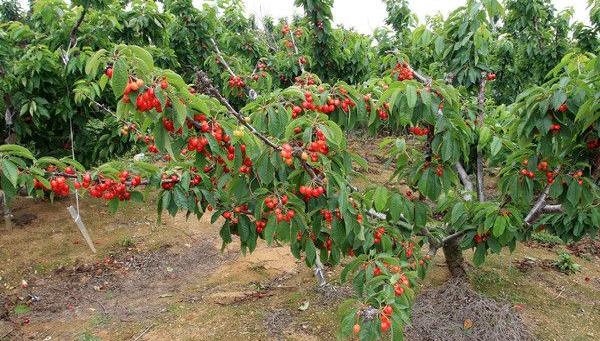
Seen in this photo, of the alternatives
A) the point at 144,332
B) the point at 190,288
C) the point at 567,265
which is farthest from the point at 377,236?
the point at 567,265

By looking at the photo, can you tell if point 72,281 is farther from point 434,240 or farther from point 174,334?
point 434,240

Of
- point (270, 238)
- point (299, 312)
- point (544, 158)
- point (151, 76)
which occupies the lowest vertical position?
point (299, 312)

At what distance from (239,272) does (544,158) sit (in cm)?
374

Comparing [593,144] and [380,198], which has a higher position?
[593,144]

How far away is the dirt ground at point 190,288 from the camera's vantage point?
4363 mm

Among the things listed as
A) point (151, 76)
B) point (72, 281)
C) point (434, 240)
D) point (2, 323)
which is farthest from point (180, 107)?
point (72, 281)

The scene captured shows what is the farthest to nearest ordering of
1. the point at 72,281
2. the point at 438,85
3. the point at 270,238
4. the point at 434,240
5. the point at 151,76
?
the point at 72,281
the point at 434,240
the point at 438,85
the point at 270,238
the point at 151,76

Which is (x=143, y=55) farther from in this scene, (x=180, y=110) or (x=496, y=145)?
(x=496, y=145)

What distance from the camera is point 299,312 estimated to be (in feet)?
15.0

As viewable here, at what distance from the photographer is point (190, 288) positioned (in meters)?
5.29

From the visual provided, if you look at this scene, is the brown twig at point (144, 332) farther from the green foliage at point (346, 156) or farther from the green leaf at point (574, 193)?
the green leaf at point (574, 193)

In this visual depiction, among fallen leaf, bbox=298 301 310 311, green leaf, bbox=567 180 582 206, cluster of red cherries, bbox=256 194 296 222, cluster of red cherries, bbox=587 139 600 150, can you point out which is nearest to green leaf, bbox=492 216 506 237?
green leaf, bbox=567 180 582 206

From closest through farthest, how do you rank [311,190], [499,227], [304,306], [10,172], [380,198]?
[10,172]
[311,190]
[380,198]
[499,227]
[304,306]

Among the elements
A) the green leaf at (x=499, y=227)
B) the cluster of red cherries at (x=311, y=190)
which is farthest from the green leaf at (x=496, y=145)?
the cluster of red cherries at (x=311, y=190)
